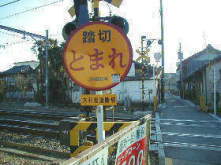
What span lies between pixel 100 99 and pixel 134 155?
705mm

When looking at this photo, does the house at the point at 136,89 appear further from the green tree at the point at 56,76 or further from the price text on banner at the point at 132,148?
the price text on banner at the point at 132,148

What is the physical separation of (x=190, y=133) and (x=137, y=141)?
7480 millimetres

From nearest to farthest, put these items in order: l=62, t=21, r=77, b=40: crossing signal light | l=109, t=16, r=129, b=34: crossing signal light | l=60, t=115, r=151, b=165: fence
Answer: l=60, t=115, r=151, b=165: fence
l=109, t=16, r=129, b=34: crossing signal light
l=62, t=21, r=77, b=40: crossing signal light

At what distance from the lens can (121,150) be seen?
2053mm

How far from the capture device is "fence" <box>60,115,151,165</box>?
1.41 m

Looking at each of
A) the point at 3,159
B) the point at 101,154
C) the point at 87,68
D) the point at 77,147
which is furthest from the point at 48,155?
the point at 101,154

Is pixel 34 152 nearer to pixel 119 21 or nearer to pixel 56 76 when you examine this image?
pixel 119 21

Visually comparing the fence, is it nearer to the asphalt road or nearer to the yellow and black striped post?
the yellow and black striped post

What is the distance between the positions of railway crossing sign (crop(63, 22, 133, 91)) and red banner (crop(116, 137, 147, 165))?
2.22ft

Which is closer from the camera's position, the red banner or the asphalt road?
the red banner

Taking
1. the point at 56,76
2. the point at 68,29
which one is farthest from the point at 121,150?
the point at 56,76

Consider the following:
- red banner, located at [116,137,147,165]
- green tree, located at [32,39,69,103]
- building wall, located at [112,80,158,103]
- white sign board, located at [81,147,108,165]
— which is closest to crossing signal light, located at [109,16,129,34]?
red banner, located at [116,137,147,165]

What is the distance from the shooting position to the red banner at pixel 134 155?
2064 millimetres

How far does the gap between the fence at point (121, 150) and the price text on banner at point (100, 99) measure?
32 centimetres
